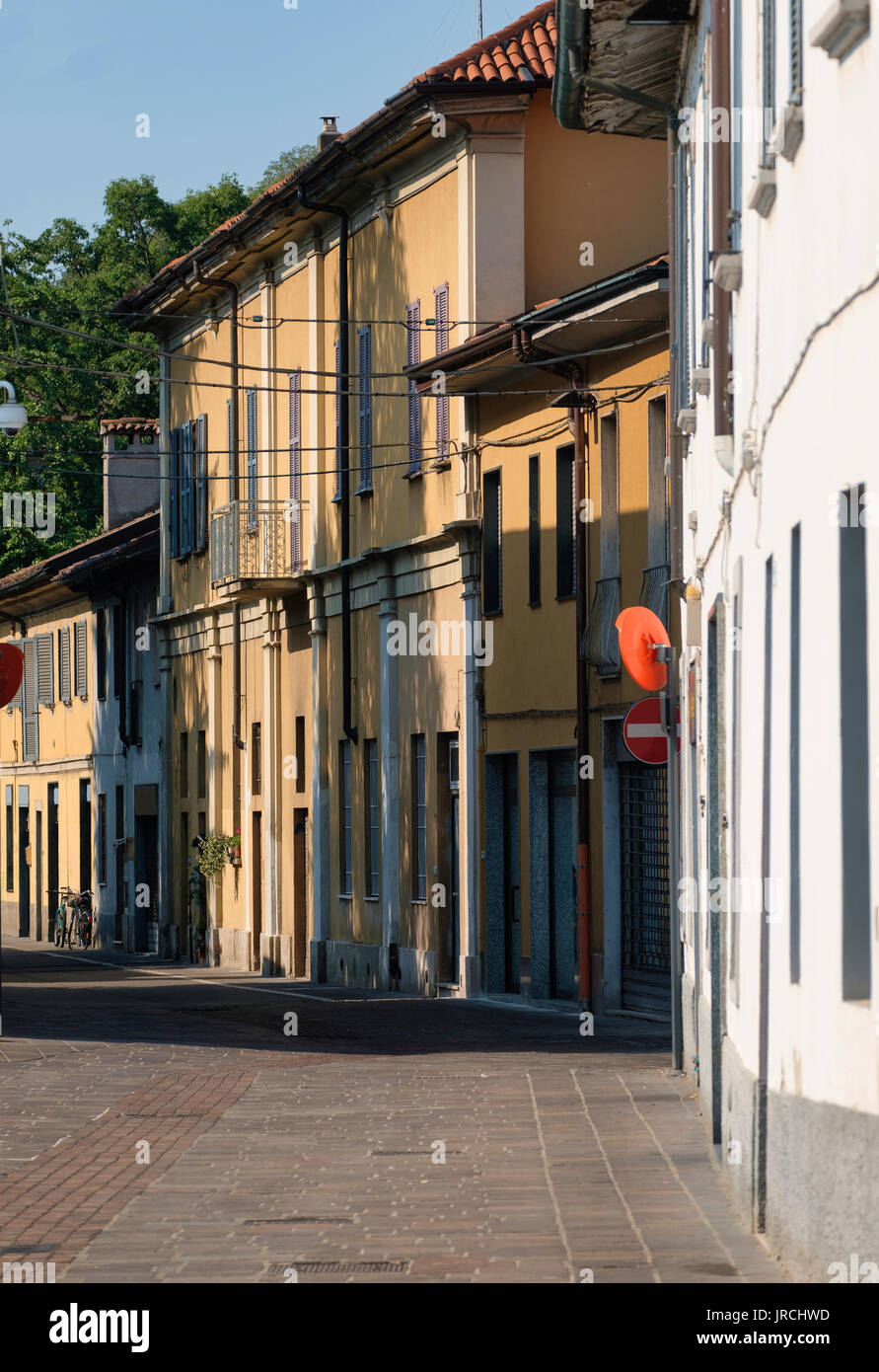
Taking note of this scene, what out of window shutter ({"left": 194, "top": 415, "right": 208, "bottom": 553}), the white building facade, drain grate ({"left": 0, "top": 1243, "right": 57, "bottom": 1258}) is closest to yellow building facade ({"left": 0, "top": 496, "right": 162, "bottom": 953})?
window shutter ({"left": 194, "top": 415, "right": 208, "bottom": 553})

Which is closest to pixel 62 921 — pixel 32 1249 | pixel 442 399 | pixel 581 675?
pixel 442 399

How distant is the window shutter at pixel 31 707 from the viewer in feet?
182

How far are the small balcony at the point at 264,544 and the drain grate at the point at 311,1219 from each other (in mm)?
23429

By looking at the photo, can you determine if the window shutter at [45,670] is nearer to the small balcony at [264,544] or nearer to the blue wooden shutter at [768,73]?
the small balcony at [264,544]

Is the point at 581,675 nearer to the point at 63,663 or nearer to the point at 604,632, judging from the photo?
the point at 604,632

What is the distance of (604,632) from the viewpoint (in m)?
23.6

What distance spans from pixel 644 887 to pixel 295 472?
1317 centimetres

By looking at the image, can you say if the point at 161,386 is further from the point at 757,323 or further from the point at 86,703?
the point at 757,323

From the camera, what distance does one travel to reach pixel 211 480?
3956 centimetres

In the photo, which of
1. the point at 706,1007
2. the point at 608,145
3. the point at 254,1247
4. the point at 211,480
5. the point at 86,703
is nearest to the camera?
the point at 254,1247

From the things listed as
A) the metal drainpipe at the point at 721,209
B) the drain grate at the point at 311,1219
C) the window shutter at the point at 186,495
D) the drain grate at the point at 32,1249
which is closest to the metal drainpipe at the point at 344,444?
the window shutter at the point at 186,495

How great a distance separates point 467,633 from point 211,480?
42.3 ft

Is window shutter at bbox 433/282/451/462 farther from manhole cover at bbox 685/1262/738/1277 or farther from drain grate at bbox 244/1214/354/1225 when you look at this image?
manhole cover at bbox 685/1262/738/1277
